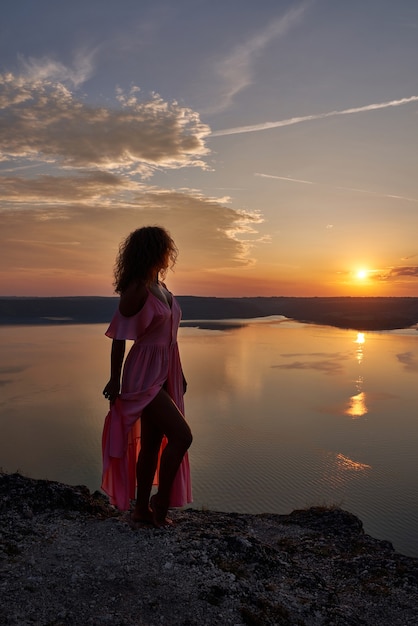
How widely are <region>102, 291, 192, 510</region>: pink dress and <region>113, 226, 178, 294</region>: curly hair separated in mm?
184

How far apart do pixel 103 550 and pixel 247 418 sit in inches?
448

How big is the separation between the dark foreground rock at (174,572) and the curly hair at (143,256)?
6.40 ft

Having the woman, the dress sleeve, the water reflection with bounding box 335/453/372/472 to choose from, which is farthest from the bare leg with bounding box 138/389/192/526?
the water reflection with bounding box 335/453/372/472

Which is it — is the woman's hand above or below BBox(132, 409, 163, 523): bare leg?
above

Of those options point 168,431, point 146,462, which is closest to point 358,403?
point 146,462

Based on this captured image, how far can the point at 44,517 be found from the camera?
15.0ft

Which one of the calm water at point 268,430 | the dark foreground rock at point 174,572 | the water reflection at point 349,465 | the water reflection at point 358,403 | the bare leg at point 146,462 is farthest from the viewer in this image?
the water reflection at point 358,403

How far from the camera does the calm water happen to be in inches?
358

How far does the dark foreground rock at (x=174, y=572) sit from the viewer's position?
322cm

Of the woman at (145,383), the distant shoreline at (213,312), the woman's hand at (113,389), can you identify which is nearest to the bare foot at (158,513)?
the woman at (145,383)

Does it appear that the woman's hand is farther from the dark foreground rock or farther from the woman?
the dark foreground rock

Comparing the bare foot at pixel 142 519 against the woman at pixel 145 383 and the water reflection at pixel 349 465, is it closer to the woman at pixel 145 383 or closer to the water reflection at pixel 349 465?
the woman at pixel 145 383

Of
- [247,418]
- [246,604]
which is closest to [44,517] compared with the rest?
[246,604]

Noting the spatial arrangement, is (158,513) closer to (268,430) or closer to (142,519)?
(142,519)
